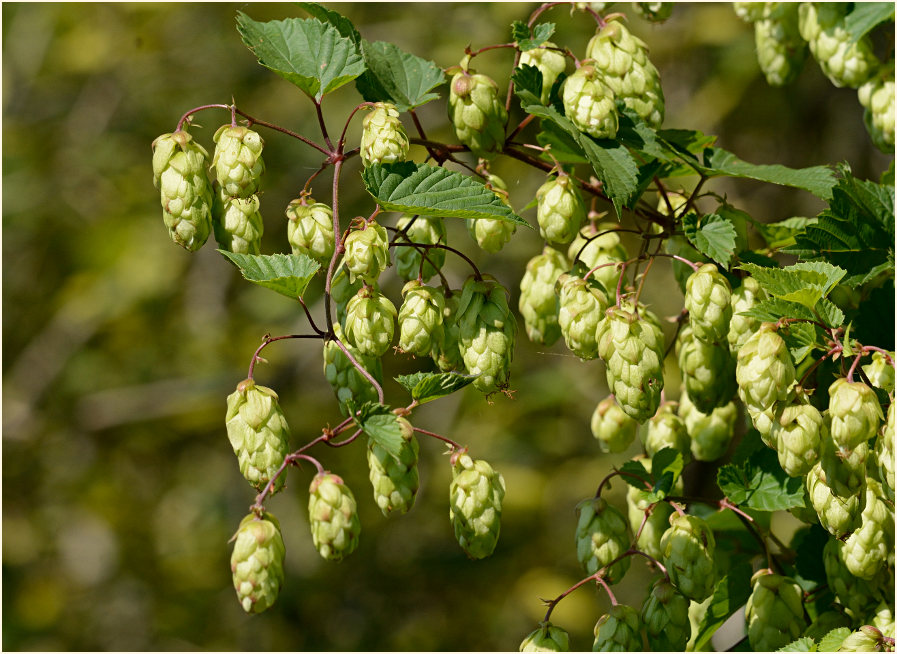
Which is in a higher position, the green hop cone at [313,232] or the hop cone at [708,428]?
the green hop cone at [313,232]

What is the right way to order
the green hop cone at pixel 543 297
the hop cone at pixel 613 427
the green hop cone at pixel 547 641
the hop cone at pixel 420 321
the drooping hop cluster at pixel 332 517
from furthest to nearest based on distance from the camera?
the hop cone at pixel 613 427 → the green hop cone at pixel 543 297 → the green hop cone at pixel 547 641 → the hop cone at pixel 420 321 → the drooping hop cluster at pixel 332 517

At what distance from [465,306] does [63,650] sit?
11.6ft

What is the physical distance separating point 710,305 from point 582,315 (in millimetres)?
158

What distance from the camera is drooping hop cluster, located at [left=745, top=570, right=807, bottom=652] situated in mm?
1348

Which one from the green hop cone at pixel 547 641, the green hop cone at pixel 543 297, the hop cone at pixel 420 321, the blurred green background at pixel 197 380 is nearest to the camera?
the hop cone at pixel 420 321

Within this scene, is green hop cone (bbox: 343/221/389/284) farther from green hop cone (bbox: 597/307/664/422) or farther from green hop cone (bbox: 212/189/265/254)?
green hop cone (bbox: 597/307/664/422)

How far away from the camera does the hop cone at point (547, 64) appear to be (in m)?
1.40

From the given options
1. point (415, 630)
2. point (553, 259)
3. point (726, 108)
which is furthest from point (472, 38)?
point (553, 259)

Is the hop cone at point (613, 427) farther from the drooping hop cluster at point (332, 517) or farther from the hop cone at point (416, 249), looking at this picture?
the drooping hop cluster at point (332, 517)

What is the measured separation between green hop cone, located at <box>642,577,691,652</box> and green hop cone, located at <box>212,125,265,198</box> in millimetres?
733

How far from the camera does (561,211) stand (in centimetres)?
130

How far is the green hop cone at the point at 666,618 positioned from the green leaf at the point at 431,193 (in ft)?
1.71

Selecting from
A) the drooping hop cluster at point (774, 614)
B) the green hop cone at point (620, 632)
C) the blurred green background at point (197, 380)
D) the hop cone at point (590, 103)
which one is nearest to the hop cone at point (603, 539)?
the green hop cone at point (620, 632)

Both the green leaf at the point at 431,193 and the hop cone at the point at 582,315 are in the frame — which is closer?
the green leaf at the point at 431,193
